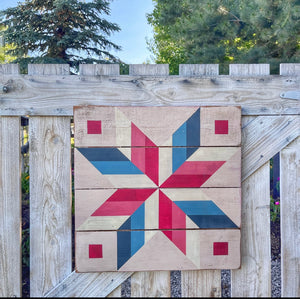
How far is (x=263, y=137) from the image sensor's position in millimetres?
1669

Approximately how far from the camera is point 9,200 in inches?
63.8

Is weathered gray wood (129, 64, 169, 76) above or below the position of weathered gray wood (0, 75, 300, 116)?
above

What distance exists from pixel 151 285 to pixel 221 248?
487 mm

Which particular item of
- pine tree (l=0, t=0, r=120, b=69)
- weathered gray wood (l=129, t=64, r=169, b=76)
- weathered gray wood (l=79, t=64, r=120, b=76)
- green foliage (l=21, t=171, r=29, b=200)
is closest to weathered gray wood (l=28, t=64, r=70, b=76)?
weathered gray wood (l=79, t=64, r=120, b=76)

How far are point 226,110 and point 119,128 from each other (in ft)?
2.11

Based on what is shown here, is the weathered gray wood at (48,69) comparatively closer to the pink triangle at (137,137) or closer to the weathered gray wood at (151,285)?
the pink triangle at (137,137)

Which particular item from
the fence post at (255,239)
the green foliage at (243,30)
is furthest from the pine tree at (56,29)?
the fence post at (255,239)

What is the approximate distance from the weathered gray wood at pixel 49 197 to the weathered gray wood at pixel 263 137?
1.08 m

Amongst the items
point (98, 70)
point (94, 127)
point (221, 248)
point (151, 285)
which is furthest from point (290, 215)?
point (98, 70)

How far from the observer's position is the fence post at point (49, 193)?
63.5 inches

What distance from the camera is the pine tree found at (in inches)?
297

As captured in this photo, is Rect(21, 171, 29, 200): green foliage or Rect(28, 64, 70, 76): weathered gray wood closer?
Rect(28, 64, 70, 76): weathered gray wood

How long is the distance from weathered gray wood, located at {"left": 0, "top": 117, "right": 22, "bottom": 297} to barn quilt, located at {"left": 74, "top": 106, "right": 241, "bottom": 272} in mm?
374

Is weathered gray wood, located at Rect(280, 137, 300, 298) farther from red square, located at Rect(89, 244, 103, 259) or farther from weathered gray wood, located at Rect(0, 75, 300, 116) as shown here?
red square, located at Rect(89, 244, 103, 259)
